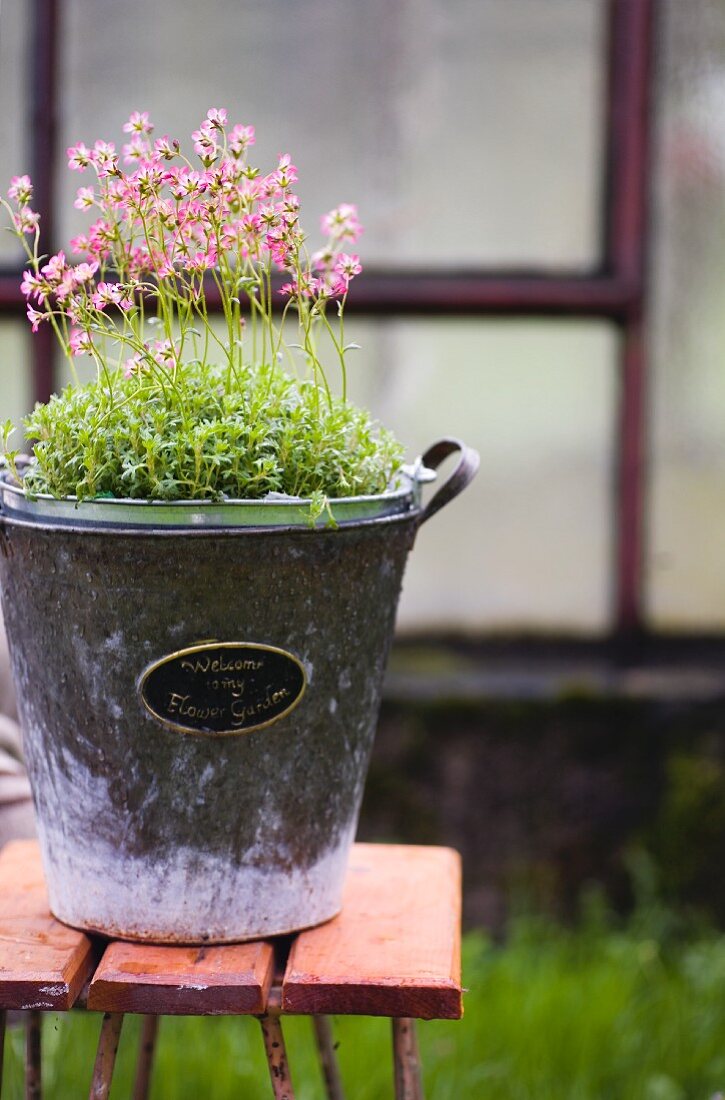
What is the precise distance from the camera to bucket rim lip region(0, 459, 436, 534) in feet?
4.11

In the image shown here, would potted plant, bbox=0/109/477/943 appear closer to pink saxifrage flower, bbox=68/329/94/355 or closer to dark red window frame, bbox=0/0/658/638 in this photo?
pink saxifrage flower, bbox=68/329/94/355

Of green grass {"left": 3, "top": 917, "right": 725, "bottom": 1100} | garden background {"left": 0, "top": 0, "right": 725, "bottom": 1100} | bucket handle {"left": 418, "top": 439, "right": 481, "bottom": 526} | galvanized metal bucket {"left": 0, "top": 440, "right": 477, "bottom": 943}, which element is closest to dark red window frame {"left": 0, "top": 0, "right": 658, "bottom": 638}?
garden background {"left": 0, "top": 0, "right": 725, "bottom": 1100}

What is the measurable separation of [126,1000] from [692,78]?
2.56m

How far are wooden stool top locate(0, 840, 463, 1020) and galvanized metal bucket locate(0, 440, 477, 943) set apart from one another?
0.13 feet

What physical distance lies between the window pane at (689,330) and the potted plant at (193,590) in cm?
176

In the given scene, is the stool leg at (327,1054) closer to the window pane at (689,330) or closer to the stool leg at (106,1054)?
the stool leg at (106,1054)

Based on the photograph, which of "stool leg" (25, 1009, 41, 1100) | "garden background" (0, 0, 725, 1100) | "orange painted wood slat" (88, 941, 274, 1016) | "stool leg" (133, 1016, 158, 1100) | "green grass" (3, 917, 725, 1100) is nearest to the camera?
"orange painted wood slat" (88, 941, 274, 1016)

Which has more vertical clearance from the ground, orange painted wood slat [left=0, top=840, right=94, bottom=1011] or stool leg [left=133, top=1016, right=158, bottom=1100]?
orange painted wood slat [left=0, top=840, right=94, bottom=1011]

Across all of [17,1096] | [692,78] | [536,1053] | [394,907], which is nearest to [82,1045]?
[17,1096]

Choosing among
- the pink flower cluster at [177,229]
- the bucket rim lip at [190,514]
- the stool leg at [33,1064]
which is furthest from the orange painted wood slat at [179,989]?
the pink flower cluster at [177,229]

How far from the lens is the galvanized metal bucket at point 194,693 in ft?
4.15

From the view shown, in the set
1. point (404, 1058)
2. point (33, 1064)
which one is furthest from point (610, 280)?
point (33, 1064)

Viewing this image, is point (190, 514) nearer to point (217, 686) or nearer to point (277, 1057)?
point (217, 686)

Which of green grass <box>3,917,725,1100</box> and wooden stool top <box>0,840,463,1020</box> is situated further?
green grass <box>3,917,725,1100</box>
